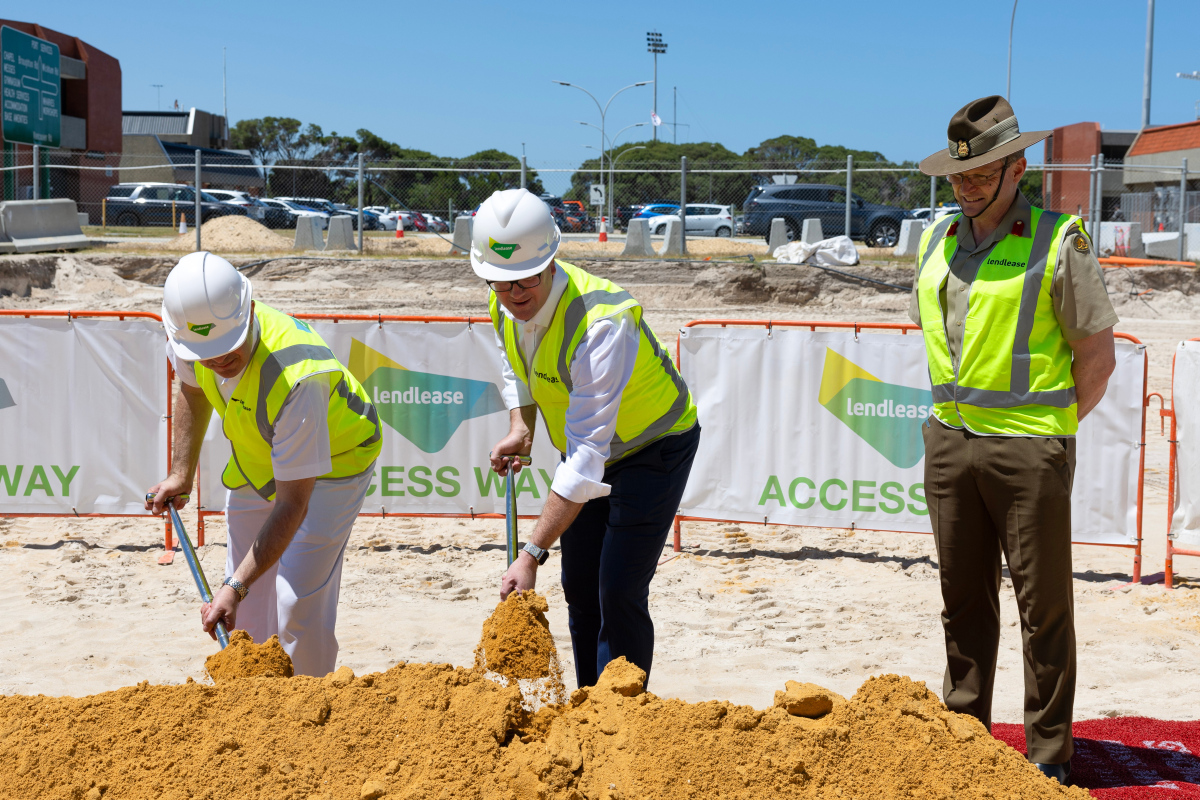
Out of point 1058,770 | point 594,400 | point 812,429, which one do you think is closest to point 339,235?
point 812,429

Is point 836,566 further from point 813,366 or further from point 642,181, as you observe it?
point 642,181

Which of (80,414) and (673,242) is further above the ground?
(673,242)

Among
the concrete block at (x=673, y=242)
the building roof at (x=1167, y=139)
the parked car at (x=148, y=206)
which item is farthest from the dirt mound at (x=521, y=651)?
the building roof at (x=1167, y=139)

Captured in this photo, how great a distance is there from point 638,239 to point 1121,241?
36.5 feet

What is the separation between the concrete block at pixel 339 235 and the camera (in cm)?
1975

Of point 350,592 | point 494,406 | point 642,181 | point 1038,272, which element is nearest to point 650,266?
point 642,181

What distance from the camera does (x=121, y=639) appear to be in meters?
5.20

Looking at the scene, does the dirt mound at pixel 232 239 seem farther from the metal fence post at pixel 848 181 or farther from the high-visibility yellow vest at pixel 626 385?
the high-visibility yellow vest at pixel 626 385

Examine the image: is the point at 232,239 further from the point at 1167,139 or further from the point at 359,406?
the point at 1167,139

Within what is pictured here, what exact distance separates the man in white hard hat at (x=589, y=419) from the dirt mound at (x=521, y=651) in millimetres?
150

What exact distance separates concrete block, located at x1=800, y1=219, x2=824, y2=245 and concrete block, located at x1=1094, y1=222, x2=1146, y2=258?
5.78m

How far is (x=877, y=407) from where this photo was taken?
662 centimetres

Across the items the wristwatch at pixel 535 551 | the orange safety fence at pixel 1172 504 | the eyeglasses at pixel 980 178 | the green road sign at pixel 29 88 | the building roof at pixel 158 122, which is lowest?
the orange safety fence at pixel 1172 504

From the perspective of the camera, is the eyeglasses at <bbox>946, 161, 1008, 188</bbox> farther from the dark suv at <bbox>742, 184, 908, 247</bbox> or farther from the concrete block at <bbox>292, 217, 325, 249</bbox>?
the dark suv at <bbox>742, 184, 908, 247</bbox>
